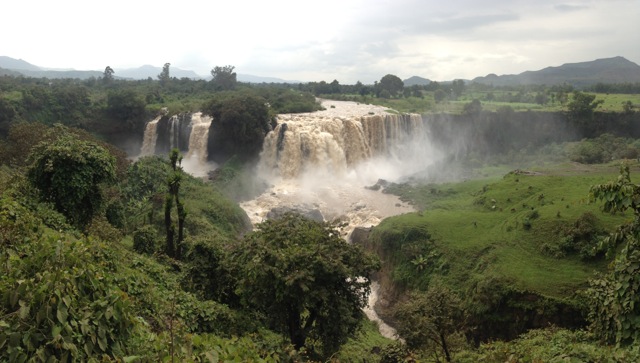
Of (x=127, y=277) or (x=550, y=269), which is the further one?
(x=550, y=269)

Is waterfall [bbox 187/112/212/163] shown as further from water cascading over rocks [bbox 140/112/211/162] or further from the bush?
the bush

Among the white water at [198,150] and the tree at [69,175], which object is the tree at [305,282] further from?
the white water at [198,150]

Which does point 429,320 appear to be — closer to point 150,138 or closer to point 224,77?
point 150,138

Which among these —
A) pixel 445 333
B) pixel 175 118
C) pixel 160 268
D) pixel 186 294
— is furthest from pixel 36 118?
pixel 445 333

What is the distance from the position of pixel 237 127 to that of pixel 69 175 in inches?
972

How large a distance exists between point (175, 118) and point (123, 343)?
4104cm

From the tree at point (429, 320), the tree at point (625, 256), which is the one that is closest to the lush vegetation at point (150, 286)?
the tree at point (429, 320)

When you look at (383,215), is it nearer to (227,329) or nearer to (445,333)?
(445,333)

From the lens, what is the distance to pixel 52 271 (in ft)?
15.7

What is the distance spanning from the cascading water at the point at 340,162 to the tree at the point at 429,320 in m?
15.0

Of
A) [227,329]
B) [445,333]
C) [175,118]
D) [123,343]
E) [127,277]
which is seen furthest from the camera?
[175,118]

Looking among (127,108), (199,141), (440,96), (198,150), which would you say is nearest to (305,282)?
(198,150)

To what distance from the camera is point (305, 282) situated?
10.9 metres

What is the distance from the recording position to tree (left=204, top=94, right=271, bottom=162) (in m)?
38.8
